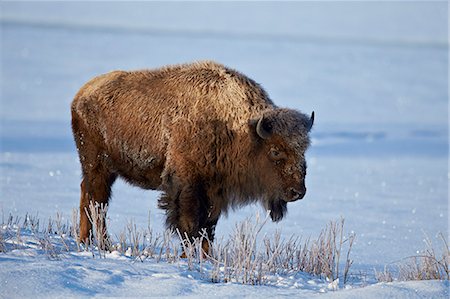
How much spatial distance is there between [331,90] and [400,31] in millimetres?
34401

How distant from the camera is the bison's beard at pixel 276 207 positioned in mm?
7520

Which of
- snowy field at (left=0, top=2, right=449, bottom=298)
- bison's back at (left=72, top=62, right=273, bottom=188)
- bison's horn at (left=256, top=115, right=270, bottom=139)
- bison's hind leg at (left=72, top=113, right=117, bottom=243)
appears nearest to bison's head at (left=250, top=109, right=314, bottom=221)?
bison's horn at (left=256, top=115, right=270, bottom=139)

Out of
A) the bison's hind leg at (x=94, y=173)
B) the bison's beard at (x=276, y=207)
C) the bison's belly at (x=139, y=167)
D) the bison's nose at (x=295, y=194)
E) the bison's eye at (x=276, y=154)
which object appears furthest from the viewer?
the bison's hind leg at (x=94, y=173)

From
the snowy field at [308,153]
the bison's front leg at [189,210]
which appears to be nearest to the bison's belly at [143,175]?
the bison's front leg at [189,210]

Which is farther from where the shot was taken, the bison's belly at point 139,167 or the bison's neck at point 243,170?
the bison's belly at point 139,167

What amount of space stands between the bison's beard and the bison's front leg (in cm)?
57

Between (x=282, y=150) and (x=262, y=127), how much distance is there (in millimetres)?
284

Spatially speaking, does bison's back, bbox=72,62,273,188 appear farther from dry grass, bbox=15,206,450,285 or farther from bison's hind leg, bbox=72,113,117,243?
dry grass, bbox=15,206,450,285

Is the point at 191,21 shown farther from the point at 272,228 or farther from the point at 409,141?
the point at 272,228

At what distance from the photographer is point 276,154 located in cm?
729

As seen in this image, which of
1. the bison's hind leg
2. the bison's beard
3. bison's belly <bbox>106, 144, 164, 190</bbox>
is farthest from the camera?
the bison's hind leg

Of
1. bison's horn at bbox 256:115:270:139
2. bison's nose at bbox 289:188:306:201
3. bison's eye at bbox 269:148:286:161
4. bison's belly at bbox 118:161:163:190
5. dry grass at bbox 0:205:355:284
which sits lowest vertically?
dry grass at bbox 0:205:355:284

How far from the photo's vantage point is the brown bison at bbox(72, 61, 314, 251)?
7.29m

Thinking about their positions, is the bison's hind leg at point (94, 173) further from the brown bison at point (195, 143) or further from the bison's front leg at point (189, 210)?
the bison's front leg at point (189, 210)
